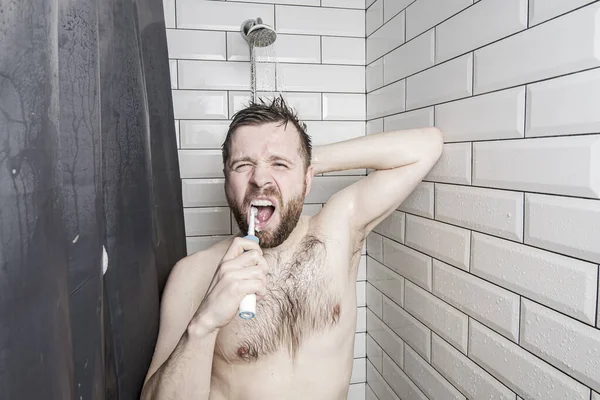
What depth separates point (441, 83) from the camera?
98cm

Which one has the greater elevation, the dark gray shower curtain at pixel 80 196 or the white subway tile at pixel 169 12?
the white subway tile at pixel 169 12

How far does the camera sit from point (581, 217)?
615mm

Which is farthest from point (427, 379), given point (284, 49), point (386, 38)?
point (284, 49)

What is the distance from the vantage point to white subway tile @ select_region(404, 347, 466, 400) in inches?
38.6

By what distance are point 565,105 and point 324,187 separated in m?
0.93

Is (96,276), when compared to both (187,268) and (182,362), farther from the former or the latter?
(187,268)

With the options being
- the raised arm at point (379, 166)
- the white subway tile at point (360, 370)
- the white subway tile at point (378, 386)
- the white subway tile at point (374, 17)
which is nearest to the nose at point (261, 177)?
the raised arm at point (379, 166)

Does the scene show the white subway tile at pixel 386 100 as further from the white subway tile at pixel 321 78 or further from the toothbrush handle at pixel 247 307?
the toothbrush handle at pixel 247 307

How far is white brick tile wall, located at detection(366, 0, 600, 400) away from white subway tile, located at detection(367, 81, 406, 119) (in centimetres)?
2

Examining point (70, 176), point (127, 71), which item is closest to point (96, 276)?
point (70, 176)

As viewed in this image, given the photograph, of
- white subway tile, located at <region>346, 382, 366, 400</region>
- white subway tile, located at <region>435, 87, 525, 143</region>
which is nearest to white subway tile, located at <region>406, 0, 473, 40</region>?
white subway tile, located at <region>435, 87, 525, 143</region>

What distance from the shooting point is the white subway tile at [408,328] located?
1.09m

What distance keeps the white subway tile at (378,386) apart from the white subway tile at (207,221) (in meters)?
0.79

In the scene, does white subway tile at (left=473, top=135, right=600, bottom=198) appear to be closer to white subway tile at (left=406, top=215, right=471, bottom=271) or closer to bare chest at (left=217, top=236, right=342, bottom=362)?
white subway tile at (left=406, top=215, right=471, bottom=271)
